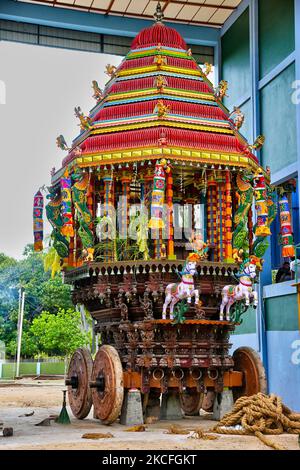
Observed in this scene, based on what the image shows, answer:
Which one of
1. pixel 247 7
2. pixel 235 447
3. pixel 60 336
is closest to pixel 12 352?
pixel 60 336

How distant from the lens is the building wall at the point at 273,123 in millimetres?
21922

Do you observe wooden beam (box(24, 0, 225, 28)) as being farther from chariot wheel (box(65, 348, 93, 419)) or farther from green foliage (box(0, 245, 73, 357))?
green foliage (box(0, 245, 73, 357))

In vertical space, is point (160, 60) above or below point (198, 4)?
below

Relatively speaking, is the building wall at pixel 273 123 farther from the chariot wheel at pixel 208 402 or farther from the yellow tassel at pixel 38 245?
the yellow tassel at pixel 38 245

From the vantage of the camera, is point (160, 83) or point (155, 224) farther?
point (160, 83)

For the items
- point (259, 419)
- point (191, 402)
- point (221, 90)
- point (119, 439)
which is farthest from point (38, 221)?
point (259, 419)

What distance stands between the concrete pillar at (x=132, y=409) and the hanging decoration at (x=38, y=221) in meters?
4.46

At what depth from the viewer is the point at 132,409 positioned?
50.8 ft

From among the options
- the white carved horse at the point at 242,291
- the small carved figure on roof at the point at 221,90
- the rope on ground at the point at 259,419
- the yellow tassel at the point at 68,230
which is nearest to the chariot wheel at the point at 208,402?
the white carved horse at the point at 242,291

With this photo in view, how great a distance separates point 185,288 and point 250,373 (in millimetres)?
2956

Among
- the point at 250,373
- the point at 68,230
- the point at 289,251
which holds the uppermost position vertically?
the point at 68,230

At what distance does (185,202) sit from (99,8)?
38.8 ft

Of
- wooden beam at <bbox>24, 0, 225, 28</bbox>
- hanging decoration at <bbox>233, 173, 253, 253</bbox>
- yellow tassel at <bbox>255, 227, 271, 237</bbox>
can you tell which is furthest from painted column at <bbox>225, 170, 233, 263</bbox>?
wooden beam at <bbox>24, 0, 225, 28</bbox>

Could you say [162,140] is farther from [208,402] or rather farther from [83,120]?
[208,402]
